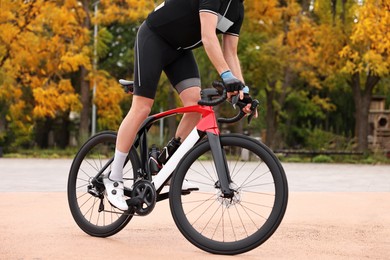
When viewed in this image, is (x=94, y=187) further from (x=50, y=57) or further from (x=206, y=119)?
(x=50, y=57)

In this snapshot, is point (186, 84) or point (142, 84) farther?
point (186, 84)

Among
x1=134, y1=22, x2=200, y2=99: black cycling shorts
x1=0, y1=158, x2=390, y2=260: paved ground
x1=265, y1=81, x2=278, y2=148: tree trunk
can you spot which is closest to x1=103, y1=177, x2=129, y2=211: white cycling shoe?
x1=0, y1=158, x2=390, y2=260: paved ground

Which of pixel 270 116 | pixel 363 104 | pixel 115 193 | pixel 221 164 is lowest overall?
pixel 115 193

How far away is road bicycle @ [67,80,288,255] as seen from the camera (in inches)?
181

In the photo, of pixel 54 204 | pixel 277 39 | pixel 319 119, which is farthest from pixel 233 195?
pixel 319 119

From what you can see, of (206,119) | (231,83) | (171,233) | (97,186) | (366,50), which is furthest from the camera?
(366,50)

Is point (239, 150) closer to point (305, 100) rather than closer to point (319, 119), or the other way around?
point (305, 100)

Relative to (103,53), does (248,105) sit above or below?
below

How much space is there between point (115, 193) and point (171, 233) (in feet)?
2.06

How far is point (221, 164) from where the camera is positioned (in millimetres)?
4734

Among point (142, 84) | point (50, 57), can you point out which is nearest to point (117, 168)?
point (142, 84)

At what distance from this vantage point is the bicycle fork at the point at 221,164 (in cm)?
467

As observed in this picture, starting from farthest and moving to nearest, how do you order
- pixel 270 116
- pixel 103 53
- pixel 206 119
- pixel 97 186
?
pixel 270 116 < pixel 103 53 < pixel 97 186 < pixel 206 119

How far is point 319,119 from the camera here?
40.8 meters
